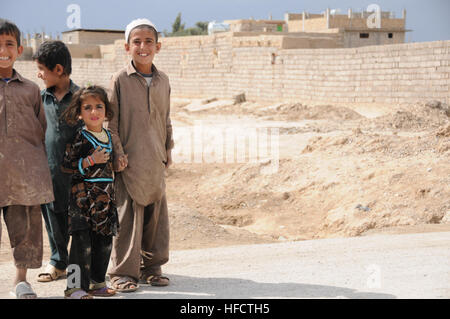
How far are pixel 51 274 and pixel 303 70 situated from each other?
56.8 ft

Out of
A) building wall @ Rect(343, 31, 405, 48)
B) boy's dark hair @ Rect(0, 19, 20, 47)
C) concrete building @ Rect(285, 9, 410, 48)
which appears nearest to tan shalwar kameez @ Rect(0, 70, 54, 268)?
boy's dark hair @ Rect(0, 19, 20, 47)

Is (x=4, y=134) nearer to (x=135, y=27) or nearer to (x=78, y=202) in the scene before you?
(x=78, y=202)

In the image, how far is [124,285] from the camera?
3.57 m

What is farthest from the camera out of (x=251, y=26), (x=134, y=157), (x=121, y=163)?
(x=251, y=26)

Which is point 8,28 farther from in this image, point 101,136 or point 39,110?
point 101,136

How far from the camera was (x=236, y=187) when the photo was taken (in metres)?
10.8

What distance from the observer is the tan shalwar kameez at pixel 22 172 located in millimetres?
3383

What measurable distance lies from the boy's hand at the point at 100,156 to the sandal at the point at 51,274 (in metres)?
1.05

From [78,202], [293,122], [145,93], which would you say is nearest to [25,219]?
[78,202]

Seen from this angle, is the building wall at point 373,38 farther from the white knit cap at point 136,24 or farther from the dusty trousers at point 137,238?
the dusty trousers at point 137,238

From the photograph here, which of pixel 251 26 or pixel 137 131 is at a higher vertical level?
pixel 251 26

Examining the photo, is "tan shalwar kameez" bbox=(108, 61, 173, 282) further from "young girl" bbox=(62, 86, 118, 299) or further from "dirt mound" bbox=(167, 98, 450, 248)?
"dirt mound" bbox=(167, 98, 450, 248)

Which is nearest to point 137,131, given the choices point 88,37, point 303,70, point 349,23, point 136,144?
point 136,144

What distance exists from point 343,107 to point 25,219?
15339 mm
